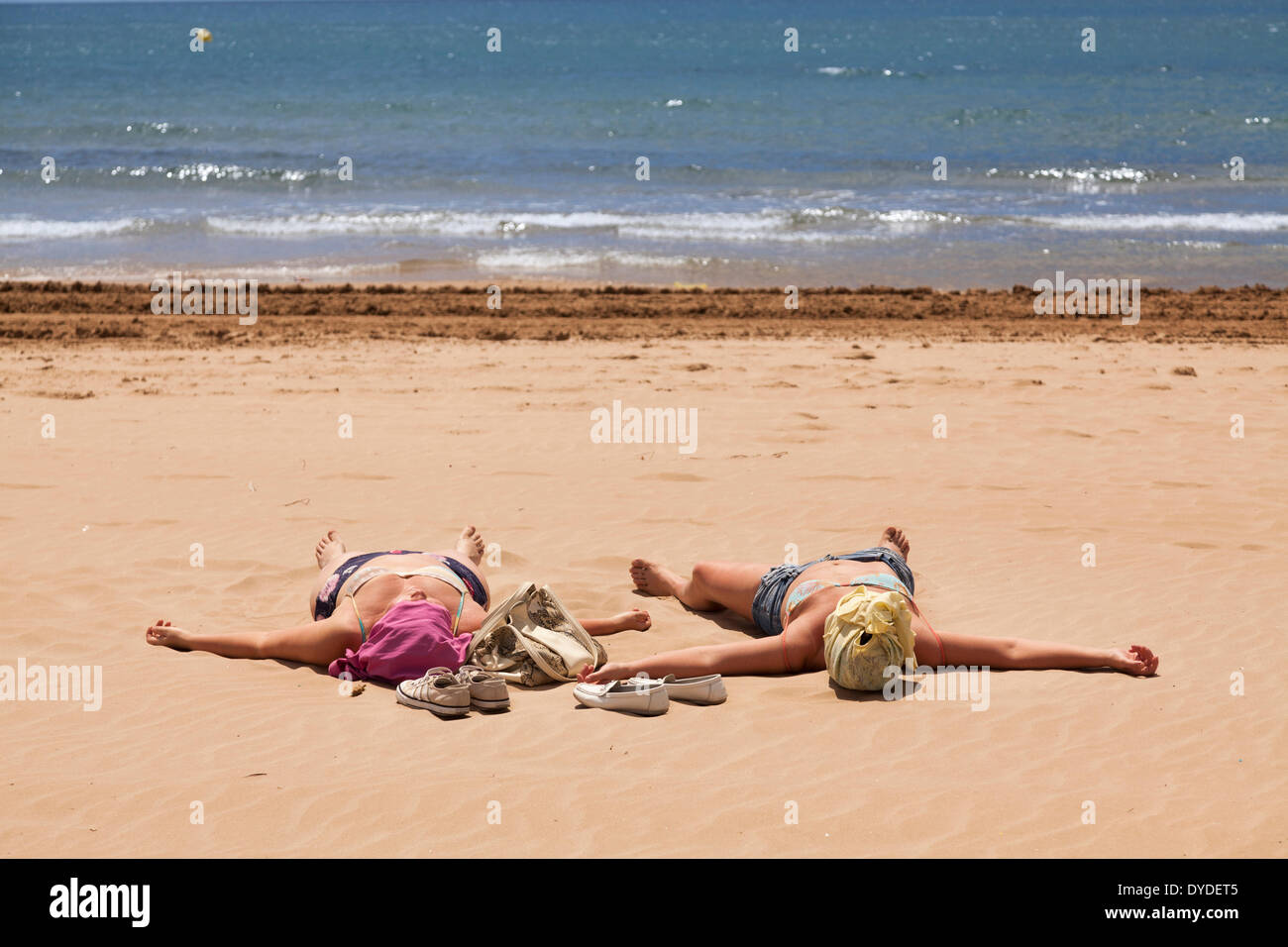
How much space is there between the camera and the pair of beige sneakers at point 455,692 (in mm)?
4633

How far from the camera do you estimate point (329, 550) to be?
6.17 m

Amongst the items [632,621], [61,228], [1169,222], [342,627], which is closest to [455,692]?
[342,627]

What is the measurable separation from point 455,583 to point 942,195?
1948 cm

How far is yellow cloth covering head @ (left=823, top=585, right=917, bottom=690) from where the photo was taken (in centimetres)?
479

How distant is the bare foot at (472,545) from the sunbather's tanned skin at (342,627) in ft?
1.80

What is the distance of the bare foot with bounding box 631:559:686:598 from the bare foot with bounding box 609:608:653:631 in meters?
0.46

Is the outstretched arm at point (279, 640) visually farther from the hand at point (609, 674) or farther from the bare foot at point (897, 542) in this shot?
the bare foot at point (897, 542)

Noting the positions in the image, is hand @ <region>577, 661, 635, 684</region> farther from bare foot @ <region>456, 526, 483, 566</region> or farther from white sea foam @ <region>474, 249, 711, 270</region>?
white sea foam @ <region>474, 249, 711, 270</region>

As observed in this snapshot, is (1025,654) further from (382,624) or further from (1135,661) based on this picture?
(382,624)

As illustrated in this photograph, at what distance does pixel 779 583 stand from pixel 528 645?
1193mm

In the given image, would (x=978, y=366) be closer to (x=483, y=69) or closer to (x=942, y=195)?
(x=942, y=195)

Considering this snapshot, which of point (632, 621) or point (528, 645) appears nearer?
point (528, 645)

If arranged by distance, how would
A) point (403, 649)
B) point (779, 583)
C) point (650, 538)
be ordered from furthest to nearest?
point (650, 538) → point (779, 583) → point (403, 649)

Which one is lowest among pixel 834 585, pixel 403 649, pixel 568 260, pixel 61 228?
pixel 403 649
